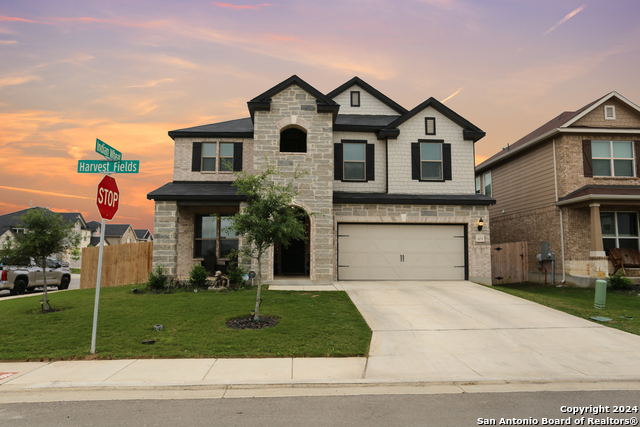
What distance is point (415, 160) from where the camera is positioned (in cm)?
1659

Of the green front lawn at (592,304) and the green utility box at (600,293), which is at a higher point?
the green utility box at (600,293)

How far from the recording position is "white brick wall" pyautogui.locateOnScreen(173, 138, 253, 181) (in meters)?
16.5

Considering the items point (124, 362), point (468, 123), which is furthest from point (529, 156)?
point (124, 362)

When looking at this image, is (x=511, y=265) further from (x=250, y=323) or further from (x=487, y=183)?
(x=250, y=323)

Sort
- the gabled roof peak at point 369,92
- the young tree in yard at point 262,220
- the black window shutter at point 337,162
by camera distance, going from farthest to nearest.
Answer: the gabled roof peak at point 369,92
the black window shutter at point 337,162
the young tree in yard at point 262,220

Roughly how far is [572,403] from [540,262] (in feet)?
49.0

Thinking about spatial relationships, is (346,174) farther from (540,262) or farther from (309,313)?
(540,262)

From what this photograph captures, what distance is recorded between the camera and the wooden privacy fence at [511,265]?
18922 millimetres

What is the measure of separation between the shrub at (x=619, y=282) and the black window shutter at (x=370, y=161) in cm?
1051

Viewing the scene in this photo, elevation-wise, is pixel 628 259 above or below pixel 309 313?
above

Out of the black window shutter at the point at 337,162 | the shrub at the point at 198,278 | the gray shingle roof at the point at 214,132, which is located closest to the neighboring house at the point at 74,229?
the gray shingle roof at the point at 214,132

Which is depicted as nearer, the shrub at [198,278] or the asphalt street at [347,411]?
the asphalt street at [347,411]

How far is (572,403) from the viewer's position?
510cm

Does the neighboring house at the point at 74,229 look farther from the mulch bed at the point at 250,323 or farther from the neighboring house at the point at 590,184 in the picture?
the neighboring house at the point at 590,184
